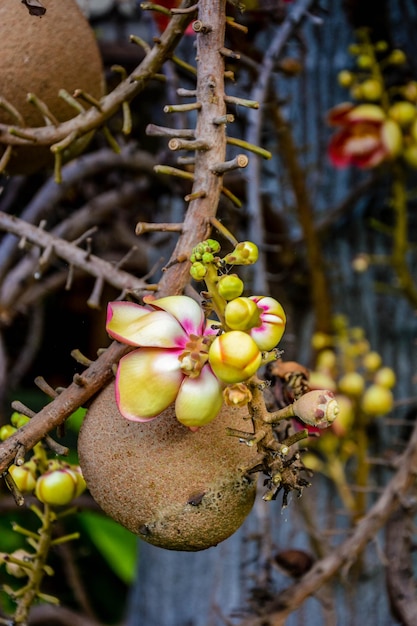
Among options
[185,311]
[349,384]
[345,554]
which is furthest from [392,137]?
[185,311]

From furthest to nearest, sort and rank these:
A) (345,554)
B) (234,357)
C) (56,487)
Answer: (345,554), (56,487), (234,357)

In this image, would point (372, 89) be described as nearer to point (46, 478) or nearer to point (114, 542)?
point (46, 478)

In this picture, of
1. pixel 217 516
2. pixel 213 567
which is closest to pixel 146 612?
pixel 213 567

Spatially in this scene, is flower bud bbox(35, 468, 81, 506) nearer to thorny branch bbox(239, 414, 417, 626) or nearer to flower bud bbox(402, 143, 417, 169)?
thorny branch bbox(239, 414, 417, 626)

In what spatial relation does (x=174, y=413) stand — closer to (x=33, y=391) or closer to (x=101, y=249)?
(x=101, y=249)

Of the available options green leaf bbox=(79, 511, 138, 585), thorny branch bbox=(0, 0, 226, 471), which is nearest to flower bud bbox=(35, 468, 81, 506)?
thorny branch bbox=(0, 0, 226, 471)

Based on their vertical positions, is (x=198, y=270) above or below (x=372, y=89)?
below
